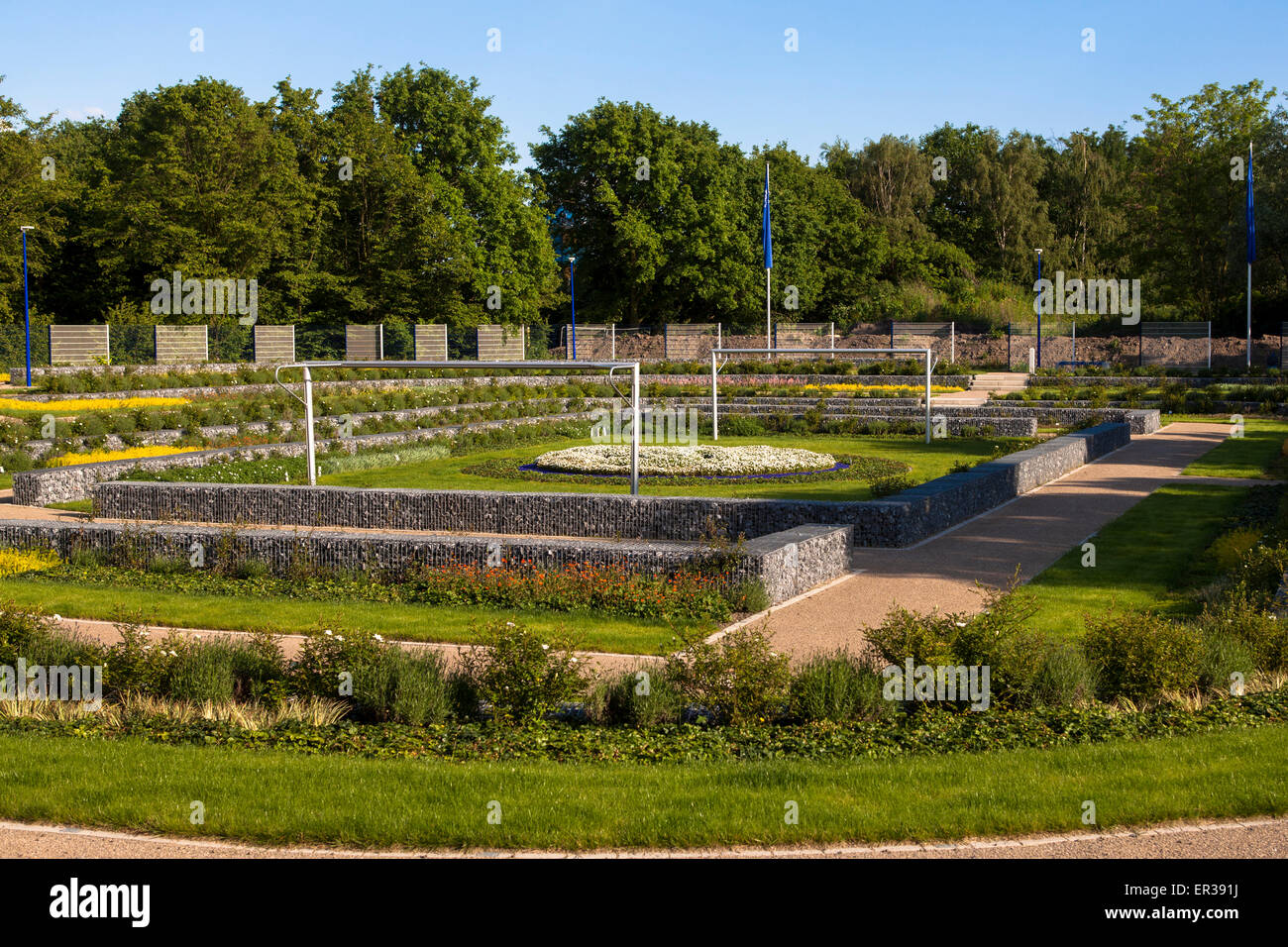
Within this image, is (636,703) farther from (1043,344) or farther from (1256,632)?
(1043,344)

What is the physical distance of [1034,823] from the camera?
223 inches

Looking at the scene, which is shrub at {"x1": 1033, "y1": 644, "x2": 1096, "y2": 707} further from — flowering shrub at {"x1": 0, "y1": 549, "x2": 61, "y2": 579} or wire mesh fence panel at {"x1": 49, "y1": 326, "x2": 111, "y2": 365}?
wire mesh fence panel at {"x1": 49, "y1": 326, "x2": 111, "y2": 365}

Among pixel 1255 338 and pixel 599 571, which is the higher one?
pixel 1255 338

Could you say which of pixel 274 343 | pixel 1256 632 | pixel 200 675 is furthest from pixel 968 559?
pixel 274 343

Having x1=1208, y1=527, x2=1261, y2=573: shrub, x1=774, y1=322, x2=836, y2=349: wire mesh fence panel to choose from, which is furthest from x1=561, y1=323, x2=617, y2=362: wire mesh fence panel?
x1=1208, y1=527, x2=1261, y2=573: shrub

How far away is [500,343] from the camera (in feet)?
174

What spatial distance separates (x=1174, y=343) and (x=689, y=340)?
21.9 meters

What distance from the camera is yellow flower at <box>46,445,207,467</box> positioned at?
21.2 m

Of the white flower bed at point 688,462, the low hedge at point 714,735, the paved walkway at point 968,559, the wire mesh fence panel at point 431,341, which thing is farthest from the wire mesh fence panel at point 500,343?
the low hedge at point 714,735

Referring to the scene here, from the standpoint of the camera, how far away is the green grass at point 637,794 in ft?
18.4

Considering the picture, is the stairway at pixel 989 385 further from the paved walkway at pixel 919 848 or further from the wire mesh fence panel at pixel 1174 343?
the paved walkway at pixel 919 848

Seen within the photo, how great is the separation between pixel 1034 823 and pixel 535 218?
5352 centimetres
